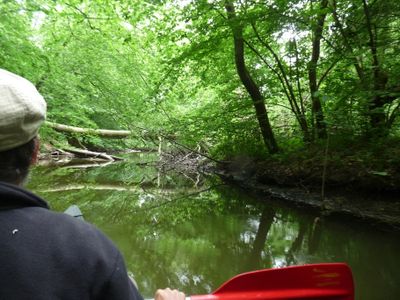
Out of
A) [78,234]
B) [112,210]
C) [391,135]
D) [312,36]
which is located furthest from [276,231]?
[78,234]

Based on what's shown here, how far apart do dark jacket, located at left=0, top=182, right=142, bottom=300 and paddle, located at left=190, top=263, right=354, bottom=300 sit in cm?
137

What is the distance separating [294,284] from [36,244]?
177cm

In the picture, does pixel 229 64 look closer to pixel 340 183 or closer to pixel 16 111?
pixel 340 183

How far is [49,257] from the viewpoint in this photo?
659mm

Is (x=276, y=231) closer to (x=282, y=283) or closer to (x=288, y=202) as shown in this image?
(x=288, y=202)

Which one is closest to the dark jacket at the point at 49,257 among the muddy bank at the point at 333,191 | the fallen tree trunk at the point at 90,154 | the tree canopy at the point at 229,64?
the tree canopy at the point at 229,64

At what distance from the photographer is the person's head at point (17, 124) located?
0.72m

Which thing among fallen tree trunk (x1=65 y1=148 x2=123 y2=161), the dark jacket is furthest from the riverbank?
fallen tree trunk (x1=65 y1=148 x2=123 y2=161)

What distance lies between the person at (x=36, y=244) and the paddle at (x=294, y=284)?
1313mm

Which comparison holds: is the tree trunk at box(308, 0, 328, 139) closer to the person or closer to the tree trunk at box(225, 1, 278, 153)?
the tree trunk at box(225, 1, 278, 153)

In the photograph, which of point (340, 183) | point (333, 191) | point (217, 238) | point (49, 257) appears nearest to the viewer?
point (49, 257)

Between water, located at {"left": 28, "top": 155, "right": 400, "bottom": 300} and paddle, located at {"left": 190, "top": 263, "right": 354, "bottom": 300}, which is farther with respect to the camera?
water, located at {"left": 28, "top": 155, "right": 400, "bottom": 300}

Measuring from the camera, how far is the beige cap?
719 millimetres

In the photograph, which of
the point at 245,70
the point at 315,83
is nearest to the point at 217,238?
Answer: the point at 315,83
